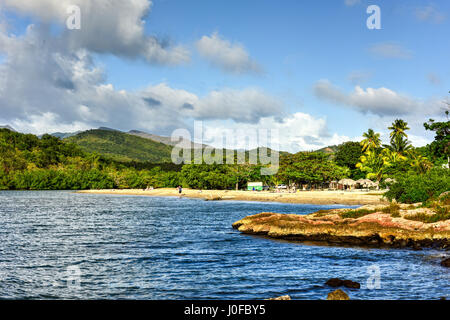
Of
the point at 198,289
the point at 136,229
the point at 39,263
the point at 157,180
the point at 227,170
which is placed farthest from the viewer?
the point at 157,180

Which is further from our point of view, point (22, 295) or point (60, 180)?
point (60, 180)

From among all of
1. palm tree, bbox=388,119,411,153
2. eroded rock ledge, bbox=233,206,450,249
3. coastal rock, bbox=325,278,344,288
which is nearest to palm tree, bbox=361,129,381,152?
palm tree, bbox=388,119,411,153

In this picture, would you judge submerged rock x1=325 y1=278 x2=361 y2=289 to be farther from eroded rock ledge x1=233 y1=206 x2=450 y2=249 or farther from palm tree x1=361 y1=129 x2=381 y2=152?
palm tree x1=361 y1=129 x2=381 y2=152

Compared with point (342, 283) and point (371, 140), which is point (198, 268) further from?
point (371, 140)

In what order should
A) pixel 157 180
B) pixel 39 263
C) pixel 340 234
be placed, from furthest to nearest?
pixel 157 180 < pixel 340 234 < pixel 39 263

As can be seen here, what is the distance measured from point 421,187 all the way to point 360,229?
2306cm

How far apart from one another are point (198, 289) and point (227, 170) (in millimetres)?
118040

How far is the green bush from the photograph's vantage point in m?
45.9

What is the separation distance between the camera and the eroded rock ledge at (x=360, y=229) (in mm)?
28281

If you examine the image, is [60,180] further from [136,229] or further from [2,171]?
[136,229]

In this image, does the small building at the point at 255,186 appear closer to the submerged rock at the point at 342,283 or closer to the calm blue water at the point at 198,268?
the calm blue water at the point at 198,268

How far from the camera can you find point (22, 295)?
1642 centimetres

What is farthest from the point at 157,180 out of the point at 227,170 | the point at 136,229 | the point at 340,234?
the point at 340,234

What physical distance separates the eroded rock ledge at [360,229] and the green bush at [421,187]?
12885mm
